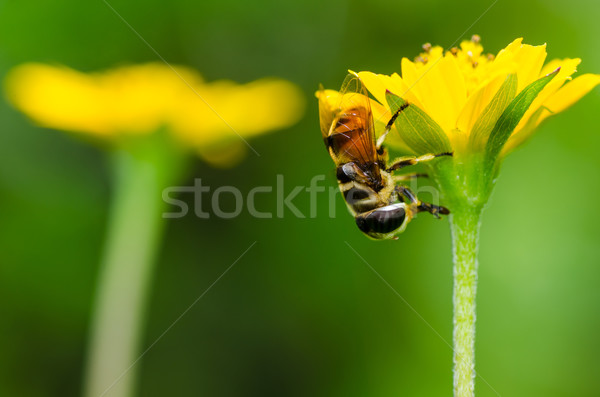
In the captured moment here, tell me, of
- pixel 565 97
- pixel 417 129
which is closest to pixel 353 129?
pixel 417 129

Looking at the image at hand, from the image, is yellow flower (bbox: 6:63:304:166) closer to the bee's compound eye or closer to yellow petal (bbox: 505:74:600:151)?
the bee's compound eye

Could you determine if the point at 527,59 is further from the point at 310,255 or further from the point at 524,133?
the point at 310,255

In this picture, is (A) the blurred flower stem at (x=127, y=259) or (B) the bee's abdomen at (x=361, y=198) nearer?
(B) the bee's abdomen at (x=361, y=198)

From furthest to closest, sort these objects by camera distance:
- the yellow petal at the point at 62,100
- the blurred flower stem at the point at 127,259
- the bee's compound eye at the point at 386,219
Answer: the yellow petal at the point at 62,100 < the blurred flower stem at the point at 127,259 < the bee's compound eye at the point at 386,219

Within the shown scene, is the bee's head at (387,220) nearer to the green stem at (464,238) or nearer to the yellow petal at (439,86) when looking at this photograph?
the green stem at (464,238)

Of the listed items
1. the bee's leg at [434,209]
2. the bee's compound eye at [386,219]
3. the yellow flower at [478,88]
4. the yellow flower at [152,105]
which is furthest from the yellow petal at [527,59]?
the yellow flower at [152,105]

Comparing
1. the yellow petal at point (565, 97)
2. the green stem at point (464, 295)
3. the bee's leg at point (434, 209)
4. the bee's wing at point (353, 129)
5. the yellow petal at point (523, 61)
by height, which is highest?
the bee's wing at point (353, 129)

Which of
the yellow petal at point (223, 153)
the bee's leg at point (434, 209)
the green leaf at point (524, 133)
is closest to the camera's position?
the green leaf at point (524, 133)

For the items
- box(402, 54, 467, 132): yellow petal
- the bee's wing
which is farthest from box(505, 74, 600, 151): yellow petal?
the bee's wing
